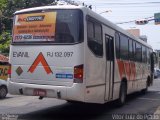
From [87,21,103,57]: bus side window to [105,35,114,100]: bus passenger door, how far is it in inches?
27.5

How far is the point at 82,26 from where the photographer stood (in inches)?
412

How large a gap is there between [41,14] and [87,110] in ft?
13.6

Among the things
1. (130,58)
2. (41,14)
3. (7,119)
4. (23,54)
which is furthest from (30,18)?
(130,58)

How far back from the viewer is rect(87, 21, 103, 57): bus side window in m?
10.8

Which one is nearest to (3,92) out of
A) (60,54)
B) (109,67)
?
(109,67)

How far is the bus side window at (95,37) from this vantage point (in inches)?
427

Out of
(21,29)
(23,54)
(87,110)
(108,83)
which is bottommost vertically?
(87,110)

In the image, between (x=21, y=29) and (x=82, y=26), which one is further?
(x=21, y=29)

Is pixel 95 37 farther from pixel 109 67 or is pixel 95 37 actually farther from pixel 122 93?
pixel 122 93

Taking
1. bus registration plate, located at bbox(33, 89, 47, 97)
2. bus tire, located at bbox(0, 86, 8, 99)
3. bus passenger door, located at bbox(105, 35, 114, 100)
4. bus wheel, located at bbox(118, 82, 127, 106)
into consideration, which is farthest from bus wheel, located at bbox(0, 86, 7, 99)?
bus registration plate, located at bbox(33, 89, 47, 97)

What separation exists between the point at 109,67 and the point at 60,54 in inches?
105

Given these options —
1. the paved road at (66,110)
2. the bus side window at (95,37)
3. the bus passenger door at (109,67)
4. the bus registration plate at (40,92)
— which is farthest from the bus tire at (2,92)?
the bus side window at (95,37)

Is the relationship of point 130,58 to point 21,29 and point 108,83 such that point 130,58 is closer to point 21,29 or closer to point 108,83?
point 108,83

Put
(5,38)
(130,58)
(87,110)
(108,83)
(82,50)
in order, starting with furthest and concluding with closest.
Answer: (5,38) → (130,58) → (87,110) → (108,83) → (82,50)
